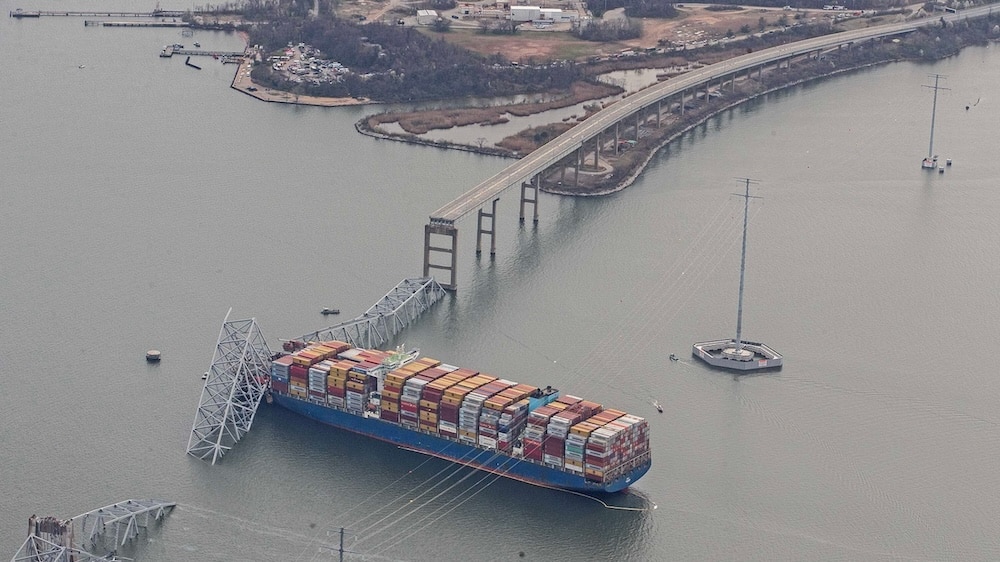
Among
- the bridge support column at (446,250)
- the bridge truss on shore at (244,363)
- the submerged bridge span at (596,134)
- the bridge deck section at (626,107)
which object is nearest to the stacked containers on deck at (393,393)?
the bridge truss on shore at (244,363)

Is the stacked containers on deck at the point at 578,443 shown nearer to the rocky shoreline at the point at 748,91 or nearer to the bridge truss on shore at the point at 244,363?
the bridge truss on shore at the point at 244,363

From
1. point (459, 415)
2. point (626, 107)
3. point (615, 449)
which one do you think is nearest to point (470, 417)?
point (459, 415)

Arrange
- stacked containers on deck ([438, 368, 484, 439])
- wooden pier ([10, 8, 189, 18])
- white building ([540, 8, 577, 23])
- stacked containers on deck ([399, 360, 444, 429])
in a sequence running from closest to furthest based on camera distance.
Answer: stacked containers on deck ([438, 368, 484, 439]), stacked containers on deck ([399, 360, 444, 429]), white building ([540, 8, 577, 23]), wooden pier ([10, 8, 189, 18])

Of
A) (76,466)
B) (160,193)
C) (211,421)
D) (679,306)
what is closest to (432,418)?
(211,421)

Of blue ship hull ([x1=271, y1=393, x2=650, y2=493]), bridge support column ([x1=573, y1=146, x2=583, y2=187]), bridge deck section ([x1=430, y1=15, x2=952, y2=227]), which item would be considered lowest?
blue ship hull ([x1=271, y1=393, x2=650, y2=493])

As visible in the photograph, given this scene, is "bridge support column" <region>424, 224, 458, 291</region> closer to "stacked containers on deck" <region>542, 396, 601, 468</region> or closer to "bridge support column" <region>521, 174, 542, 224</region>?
"bridge support column" <region>521, 174, 542, 224</region>

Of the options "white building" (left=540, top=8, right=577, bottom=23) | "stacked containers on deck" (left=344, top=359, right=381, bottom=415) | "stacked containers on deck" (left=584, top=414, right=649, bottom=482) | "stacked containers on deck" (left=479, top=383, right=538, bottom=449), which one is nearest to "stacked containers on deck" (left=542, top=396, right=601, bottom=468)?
"stacked containers on deck" (left=584, top=414, right=649, bottom=482)

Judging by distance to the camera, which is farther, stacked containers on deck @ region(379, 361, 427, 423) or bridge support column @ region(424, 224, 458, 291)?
bridge support column @ region(424, 224, 458, 291)
